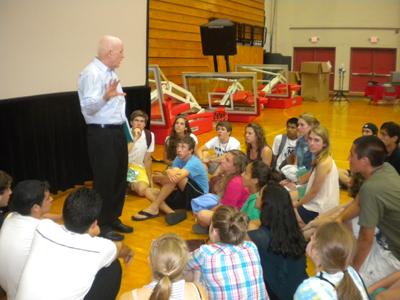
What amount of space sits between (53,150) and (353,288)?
137 inches

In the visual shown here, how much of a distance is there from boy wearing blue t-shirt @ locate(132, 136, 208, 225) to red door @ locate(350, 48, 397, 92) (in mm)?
13145

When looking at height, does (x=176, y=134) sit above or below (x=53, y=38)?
below

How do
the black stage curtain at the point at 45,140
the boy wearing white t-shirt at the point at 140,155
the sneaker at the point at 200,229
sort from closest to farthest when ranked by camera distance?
1. the sneaker at the point at 200,229
2. the black stage curtain at the point at 45,140
3. the boy wearing white t-shirt at the point at 140,155

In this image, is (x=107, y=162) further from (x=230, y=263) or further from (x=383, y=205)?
(x=383, y=205)

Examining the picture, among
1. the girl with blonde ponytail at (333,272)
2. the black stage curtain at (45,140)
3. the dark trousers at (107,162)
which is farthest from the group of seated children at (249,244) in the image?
the black stage curtain at (45,140)

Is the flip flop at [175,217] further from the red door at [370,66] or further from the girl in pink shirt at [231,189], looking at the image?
the red door at [370,66]

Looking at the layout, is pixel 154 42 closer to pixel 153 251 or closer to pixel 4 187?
pixel 4 187

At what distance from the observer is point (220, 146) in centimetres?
493

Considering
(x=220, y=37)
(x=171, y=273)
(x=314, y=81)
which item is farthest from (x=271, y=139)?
(x=314, y=81)

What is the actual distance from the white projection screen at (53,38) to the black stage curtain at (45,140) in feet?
0.43

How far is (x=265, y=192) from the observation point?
8.03 feet

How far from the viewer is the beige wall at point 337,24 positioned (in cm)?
1520

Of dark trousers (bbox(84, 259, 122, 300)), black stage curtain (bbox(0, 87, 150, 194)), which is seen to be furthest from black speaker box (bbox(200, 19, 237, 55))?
dark trousers (bbox(84, 259, 122, 300))

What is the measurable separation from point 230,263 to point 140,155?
2873 millimetres
